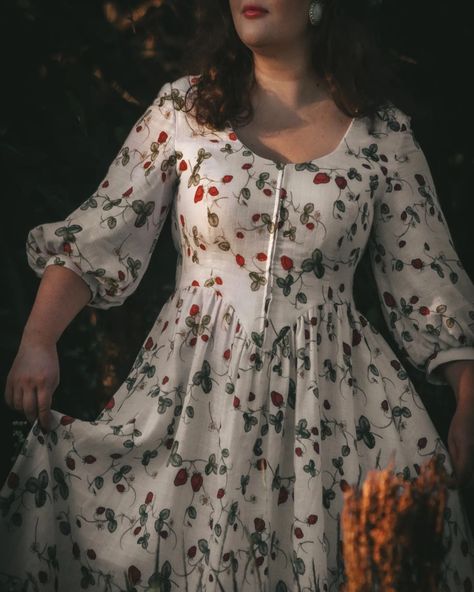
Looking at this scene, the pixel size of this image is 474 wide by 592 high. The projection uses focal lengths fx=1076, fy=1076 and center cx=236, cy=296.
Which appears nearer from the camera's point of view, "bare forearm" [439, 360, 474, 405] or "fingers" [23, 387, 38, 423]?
"fingers" [23, 387, 38, 423]

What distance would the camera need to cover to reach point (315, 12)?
2312mm

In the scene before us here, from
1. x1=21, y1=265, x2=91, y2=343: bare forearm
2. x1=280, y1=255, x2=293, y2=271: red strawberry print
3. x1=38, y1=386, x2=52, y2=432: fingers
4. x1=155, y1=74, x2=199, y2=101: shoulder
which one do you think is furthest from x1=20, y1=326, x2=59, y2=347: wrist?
x1=155, y1=74, x2=199, y2=101: shoulder

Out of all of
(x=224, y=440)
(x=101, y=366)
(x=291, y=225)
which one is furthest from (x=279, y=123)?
(x=101, y=366)

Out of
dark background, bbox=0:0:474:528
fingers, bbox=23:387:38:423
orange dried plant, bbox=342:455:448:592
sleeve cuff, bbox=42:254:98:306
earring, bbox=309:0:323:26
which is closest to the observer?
orange dried plant, bbox=342:455:448:592

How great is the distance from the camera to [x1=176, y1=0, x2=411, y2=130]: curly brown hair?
2.32 meters

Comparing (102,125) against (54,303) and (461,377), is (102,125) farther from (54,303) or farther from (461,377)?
(461,377)

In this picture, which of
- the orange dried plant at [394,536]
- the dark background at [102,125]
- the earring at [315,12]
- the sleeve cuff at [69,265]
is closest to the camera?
the orange dried plant at [394,536]

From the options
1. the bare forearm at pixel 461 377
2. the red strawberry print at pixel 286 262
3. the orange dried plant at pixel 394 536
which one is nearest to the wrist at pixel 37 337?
the red strawberry print at pixel 286 262

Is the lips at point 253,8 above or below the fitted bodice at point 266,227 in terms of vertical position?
above

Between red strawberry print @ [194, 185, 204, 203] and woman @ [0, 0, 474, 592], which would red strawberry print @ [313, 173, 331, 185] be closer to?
woman @ [0, 0, 474, 592]

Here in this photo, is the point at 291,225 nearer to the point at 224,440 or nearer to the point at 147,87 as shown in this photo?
the point at 224,440

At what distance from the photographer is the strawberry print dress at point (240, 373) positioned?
205 cm

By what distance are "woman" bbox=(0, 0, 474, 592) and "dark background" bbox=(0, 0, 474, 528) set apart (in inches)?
26.3

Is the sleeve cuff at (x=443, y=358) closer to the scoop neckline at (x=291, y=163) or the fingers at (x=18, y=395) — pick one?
the scoop neckline at (x=291, y=163)
